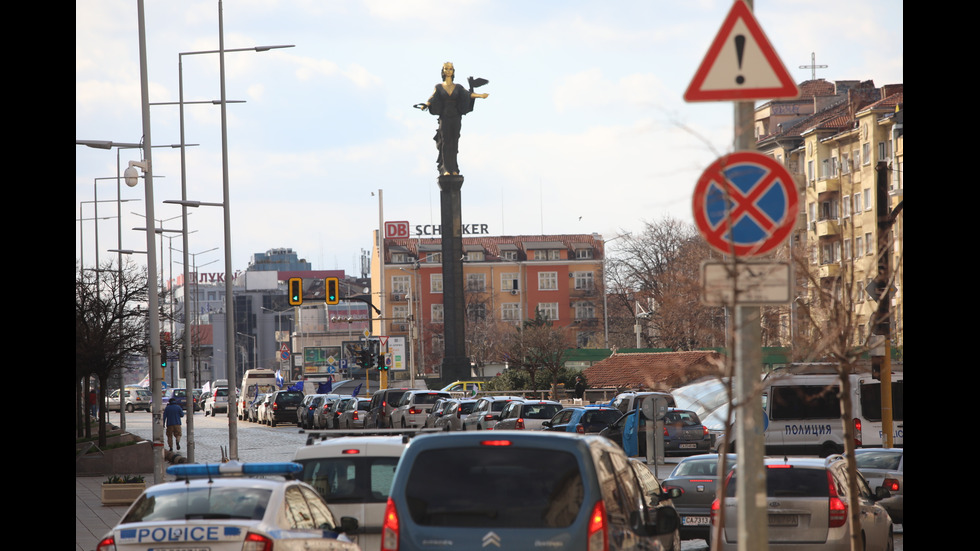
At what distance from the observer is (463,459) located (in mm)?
8773

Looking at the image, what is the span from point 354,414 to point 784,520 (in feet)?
127

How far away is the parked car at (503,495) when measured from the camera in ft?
28.1

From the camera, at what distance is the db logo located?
136 metres

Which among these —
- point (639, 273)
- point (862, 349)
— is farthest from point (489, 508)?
point (639, 273)

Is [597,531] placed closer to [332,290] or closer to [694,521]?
[694,521]

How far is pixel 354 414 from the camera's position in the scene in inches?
2057

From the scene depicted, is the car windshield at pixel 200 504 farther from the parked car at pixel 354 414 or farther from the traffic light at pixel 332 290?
the parked car at pixel 354 414

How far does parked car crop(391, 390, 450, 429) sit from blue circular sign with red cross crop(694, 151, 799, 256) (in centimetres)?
4207

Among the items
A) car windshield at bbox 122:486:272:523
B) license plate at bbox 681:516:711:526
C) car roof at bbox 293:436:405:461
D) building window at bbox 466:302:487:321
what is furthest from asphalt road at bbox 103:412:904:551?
building window at bbox 466:302:487:321

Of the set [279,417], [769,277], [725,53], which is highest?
[725,53]

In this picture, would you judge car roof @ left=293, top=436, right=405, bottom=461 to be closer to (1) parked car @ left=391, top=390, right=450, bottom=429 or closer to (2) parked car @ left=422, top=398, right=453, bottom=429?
(2) parked car @ left=422, top=398, right=453, bottom=429

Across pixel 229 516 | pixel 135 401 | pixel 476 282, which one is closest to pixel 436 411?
pixel 229 516
